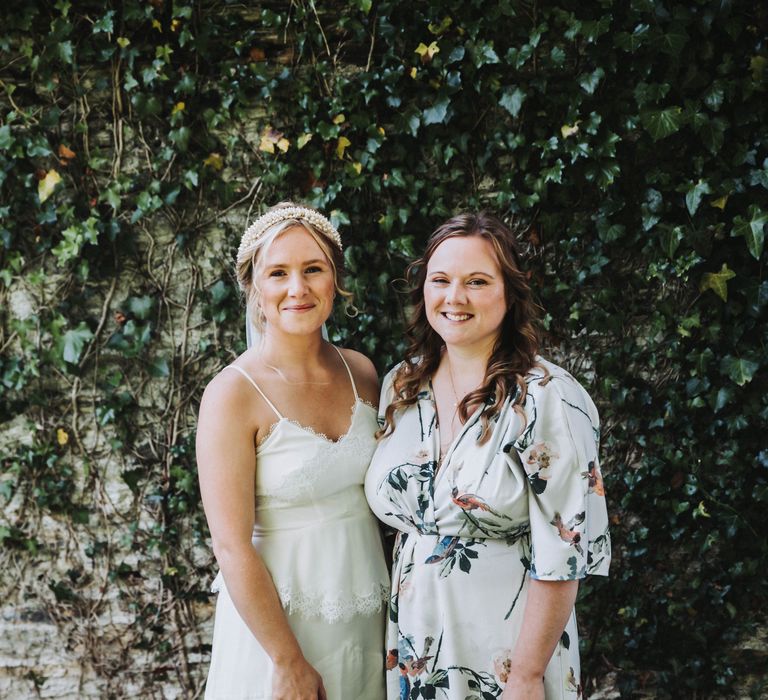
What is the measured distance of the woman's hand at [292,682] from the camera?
6.44 feet

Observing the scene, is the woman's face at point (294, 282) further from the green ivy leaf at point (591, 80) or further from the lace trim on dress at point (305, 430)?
the green ivy leaf at point (591, 80)

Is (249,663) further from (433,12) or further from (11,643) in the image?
(433,12)

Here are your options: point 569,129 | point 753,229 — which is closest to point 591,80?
point 569,129

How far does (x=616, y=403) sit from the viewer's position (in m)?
2.98

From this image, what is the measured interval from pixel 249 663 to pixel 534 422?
1.08 m

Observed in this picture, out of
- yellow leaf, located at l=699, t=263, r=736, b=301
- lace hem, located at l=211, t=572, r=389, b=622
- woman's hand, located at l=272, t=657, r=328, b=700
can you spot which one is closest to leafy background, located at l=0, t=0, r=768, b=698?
yellow leaf, located at l=699, t=263, r=736, b=301

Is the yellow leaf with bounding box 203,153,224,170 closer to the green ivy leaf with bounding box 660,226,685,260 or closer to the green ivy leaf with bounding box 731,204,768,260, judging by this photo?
the green ivy leaf with bounding box 660,226,685,260

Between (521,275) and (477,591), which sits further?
(521,275)

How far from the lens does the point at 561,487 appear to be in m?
1.82

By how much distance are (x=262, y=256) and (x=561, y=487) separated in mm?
1078

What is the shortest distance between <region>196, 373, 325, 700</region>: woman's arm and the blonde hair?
364 mm

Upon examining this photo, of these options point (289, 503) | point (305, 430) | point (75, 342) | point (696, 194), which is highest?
point (696, 194)

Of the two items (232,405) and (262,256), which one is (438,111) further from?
(232,405)

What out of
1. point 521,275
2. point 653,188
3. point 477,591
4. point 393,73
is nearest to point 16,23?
point 393,73
